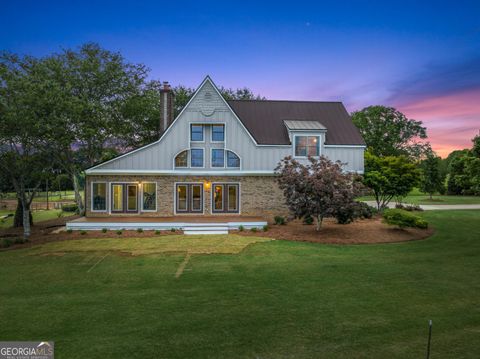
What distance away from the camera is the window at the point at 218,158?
21.0 m

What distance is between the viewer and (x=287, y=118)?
23703 millimetres

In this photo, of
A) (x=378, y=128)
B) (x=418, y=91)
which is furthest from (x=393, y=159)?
(x=378, y=128)

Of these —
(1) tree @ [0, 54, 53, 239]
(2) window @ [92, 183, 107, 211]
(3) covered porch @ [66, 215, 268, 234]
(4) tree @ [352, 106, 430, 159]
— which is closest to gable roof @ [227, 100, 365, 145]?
(3) covered porch @ [66, 215, 268, 234]

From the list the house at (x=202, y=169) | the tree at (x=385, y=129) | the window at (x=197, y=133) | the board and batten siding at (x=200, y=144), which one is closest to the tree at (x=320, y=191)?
the house at (x=202, y=169)

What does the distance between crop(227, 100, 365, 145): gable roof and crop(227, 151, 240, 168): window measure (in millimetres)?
2187

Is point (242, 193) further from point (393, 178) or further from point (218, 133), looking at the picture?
point (393, 178)

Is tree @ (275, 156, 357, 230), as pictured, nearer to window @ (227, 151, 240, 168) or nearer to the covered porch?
the covered porch

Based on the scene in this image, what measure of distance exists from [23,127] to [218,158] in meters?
11.5

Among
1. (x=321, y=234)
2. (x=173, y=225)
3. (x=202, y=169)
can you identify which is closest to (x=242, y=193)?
(x=202, y=169)

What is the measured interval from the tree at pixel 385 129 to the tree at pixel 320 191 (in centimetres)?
3971

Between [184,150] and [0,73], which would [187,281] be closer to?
[184,150]

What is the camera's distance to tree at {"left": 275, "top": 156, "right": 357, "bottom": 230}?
1538cm

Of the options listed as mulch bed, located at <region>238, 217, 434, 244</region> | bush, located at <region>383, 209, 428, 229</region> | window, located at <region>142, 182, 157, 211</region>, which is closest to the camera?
mulch bed, located at <region>238, 217, 434, 244</region>

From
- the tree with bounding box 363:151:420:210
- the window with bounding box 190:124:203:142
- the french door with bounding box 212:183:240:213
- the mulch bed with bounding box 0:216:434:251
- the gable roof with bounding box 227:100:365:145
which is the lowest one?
the mulch bed with bounding box 0:216:434:251
